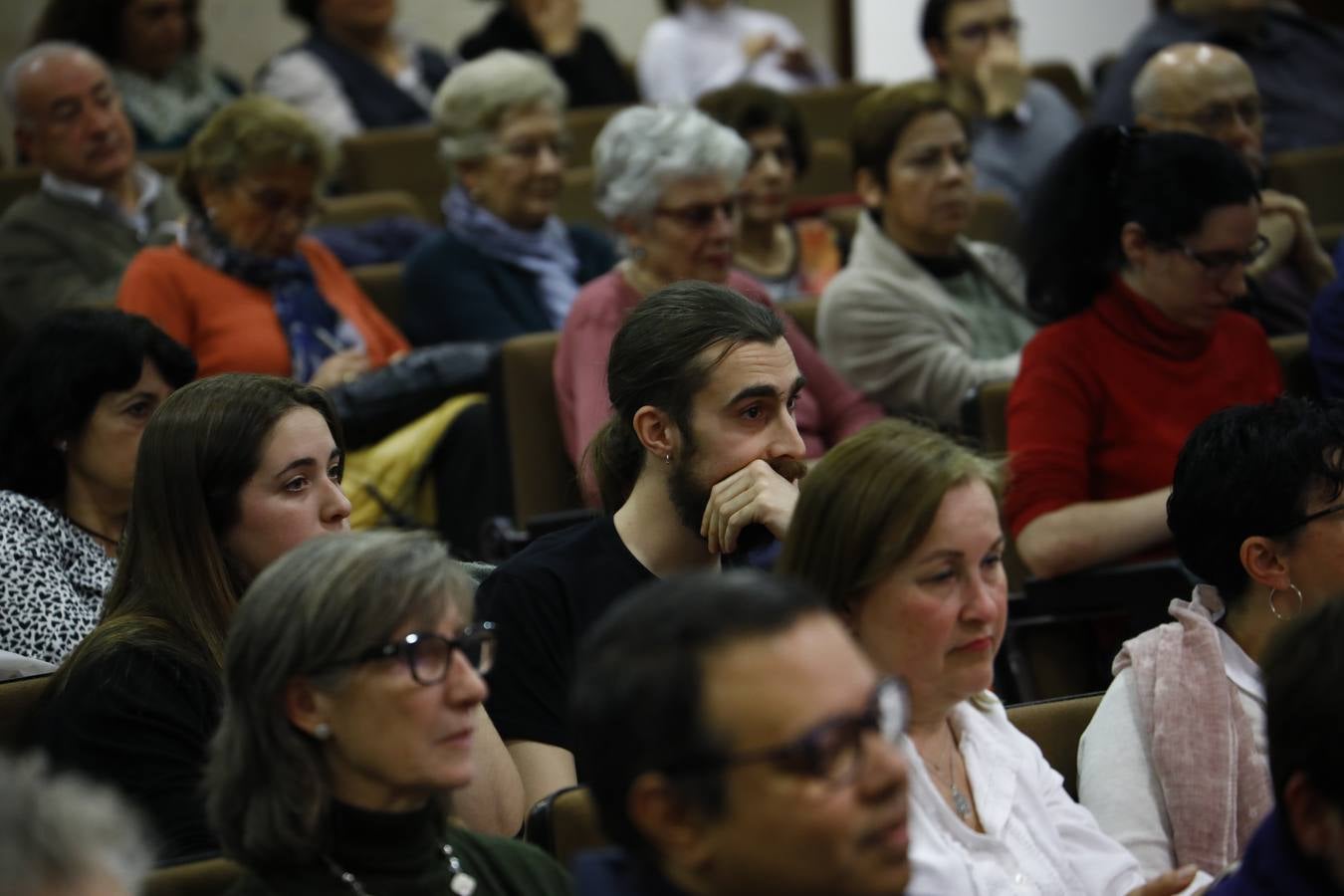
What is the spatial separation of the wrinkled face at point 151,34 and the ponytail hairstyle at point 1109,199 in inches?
113

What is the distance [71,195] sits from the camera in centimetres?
395

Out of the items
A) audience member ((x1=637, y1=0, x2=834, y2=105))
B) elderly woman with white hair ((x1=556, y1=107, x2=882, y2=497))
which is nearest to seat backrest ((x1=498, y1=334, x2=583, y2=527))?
elderly woman with white hair ((x1=556, y1=107, x2=882, y2=497))

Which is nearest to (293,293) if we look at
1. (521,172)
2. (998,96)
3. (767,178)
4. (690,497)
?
(521,172)

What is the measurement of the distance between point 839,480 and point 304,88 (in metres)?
3.80

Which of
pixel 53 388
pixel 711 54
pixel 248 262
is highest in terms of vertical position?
pixel 53 388

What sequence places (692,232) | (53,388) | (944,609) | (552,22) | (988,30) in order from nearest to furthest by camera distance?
(944,609) < (53,388) < (692,232) < (988,30) < (552,22)

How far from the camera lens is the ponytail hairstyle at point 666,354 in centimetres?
215

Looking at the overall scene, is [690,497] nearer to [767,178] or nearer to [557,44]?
[767,178]

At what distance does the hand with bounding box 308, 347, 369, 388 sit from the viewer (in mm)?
3416

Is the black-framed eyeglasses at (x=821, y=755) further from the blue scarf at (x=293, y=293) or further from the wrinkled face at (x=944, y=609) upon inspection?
the blue scarf at (x=293, y=293)

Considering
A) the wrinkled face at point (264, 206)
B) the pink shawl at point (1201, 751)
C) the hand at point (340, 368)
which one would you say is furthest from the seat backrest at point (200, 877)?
the wrinkled face at point (264, 206)

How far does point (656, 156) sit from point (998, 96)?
1658mm

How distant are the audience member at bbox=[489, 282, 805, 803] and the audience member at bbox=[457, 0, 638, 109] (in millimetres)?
3620

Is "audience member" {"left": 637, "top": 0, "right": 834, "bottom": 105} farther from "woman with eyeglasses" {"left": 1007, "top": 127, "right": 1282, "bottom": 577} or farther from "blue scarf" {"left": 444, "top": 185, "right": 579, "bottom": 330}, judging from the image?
"woman with eyeglasses" {"left": 1007, "top": 127, "right": 1282, "bottom": 577}
